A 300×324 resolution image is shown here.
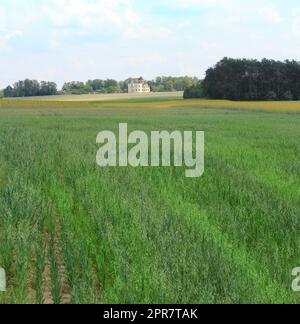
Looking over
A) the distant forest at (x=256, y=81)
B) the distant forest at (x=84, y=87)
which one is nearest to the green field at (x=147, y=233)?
the distant forest at (x=256, y=81)

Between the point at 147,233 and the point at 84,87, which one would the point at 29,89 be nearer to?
the point at 84,87

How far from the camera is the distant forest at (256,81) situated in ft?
316

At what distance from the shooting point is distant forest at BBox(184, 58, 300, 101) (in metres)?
96.2

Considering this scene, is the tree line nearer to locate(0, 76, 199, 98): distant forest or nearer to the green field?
locate(0, 76, 199, 98): distant forest

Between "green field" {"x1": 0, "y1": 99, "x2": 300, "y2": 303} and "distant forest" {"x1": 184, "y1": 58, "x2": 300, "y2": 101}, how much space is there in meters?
85.1

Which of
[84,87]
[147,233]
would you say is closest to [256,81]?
[84,87]

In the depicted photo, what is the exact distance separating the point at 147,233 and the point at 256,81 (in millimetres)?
93372

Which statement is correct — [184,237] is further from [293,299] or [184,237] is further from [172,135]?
[172,135]

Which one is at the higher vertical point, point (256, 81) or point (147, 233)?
point (256, 81)

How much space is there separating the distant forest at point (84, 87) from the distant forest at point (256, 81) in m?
41.4

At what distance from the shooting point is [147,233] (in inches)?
279

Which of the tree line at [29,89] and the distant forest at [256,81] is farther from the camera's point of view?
the tree line at [29,89]

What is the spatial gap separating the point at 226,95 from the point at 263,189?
88.7 meters

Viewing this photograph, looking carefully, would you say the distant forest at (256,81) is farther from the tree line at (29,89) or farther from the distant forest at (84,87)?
the tree line at (29,89)
